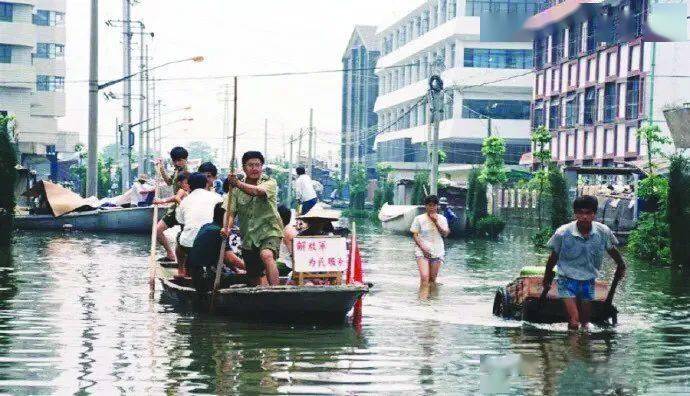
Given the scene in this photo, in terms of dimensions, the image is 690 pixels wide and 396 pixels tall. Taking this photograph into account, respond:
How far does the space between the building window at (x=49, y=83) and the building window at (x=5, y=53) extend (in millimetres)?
10624

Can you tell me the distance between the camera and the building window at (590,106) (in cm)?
6242

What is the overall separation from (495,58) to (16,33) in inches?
1387

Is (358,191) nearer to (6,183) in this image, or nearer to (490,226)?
(490,226)

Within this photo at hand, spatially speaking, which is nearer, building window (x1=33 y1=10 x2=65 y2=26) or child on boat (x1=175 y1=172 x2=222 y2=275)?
child on boat (x1=175 y1=172 x2=222 y2=275)

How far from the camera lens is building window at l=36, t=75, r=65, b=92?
87.6 m

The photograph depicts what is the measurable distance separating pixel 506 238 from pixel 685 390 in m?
A: 33.8

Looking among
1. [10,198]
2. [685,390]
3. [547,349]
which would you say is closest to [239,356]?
[547,349]

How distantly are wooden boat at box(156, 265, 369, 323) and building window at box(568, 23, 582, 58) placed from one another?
54419mm

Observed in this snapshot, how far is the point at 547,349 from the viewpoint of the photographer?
37.4 feet

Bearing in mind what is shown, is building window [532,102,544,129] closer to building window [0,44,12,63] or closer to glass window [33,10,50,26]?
building window [0,44,12,63]

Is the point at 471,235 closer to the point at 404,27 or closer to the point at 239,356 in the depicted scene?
the point at 239,356

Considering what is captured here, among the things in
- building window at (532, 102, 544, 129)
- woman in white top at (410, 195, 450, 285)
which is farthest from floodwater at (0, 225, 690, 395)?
building window at (532, 102, 544, 129)

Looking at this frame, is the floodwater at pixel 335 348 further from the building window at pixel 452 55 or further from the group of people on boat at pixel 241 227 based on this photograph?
the building window at pixel 452 55

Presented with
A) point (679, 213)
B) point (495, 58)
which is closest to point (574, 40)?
point (495, 58)
